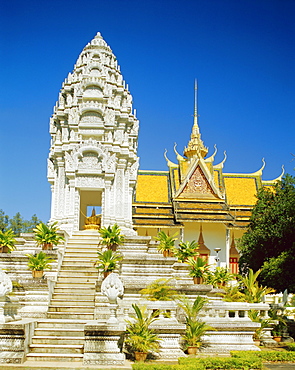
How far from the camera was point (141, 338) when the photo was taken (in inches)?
412

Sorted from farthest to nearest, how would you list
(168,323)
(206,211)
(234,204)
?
(234,204) → (206,211) → (168,323)

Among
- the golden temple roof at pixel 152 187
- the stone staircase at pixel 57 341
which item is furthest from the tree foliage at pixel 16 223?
the stone staircase at pixel 57 341

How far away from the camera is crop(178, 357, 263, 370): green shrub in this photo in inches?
398

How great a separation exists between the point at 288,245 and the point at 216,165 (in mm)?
16082

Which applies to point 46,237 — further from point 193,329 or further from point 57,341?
point 193,329

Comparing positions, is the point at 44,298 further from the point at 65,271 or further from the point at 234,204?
the point at 234,204

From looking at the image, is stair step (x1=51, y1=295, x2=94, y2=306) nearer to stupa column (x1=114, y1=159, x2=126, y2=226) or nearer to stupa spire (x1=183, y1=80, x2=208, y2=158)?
stupa column (x1=114, y1=159, x2=126, y2=226)

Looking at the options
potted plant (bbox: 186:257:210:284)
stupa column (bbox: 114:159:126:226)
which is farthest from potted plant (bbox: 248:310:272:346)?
stupa column (bbox: 114:159:126:226)

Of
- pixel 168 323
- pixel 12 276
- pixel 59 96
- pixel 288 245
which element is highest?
pixel 59 96

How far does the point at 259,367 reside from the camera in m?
10.4

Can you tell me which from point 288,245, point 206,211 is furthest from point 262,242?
point 206,211

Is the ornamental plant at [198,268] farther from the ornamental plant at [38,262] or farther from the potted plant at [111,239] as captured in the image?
the ornamental plant at [38,262]

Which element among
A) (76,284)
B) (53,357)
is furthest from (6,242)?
(53,357)

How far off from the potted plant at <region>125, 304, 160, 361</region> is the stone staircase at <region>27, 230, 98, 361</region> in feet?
3.65
